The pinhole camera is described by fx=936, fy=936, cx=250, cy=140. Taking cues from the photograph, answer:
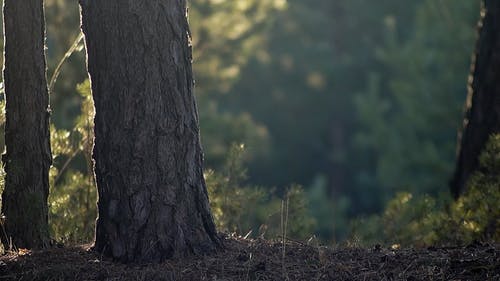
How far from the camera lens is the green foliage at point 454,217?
681 cm

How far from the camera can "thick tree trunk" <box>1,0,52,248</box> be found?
5.58m

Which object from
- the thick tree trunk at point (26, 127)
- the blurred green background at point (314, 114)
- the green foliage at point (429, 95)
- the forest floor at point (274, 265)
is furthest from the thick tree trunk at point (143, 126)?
the green foliage at point (429, 95)

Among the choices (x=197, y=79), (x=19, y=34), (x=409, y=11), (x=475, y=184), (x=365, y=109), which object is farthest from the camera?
(x=409, y=11)

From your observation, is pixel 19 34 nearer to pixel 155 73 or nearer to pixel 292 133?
pixel 155 73

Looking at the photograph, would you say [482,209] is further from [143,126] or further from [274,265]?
[143,126]

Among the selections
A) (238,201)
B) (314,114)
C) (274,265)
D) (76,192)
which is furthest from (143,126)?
(314,114)

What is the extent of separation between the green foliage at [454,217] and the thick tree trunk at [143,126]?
6.48ft

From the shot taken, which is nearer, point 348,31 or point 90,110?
point 90,110

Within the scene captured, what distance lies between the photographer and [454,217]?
704 cm

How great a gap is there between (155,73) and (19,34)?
0.98 meters

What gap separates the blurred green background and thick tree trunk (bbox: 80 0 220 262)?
0.70m

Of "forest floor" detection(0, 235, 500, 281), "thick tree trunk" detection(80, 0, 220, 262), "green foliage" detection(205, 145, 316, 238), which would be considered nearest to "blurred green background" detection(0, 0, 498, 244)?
"green foliage" detection(205, 145, 316, 238)

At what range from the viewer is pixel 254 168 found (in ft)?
130

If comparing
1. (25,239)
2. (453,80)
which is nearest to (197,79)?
(453,80)
